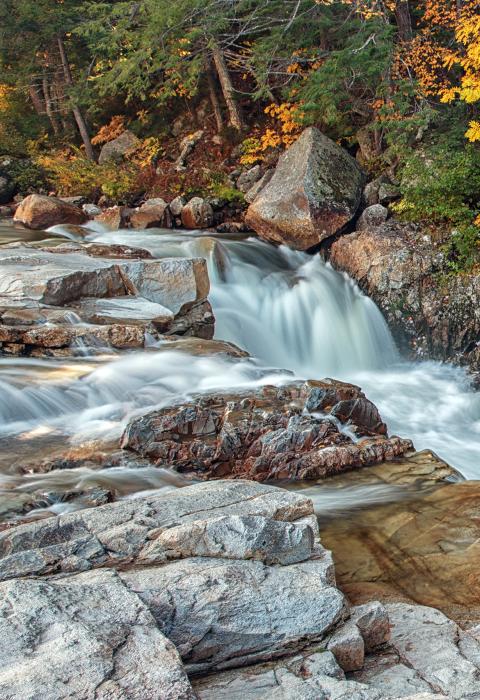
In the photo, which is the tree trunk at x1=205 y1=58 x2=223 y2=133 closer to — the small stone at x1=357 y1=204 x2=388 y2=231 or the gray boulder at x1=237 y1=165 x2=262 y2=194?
the gray boulder at x1=237 y1=165 x2=262 y2=194

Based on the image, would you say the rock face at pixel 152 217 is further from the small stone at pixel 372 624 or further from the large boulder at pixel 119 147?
the small stone at pixel 372 624

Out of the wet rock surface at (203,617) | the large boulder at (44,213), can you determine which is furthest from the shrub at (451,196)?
the wet rock surface at (203,617)

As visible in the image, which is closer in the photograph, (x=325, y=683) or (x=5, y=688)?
(x=5, y=688)

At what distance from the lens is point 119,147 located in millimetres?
19750

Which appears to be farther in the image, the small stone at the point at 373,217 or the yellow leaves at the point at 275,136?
the yellow leaves at the point at 275,136

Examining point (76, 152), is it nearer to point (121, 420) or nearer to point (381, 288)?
point (381, 288)

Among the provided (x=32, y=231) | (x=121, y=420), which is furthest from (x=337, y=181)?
(x=121, y=420)

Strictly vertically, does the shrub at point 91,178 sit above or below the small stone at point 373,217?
above

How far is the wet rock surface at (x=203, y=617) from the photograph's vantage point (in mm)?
2184

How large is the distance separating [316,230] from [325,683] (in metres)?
10.9

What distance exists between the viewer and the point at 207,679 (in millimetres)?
2607

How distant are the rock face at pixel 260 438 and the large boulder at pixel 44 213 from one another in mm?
9883

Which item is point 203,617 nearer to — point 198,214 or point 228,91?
point 198,214

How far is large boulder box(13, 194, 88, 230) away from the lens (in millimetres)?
14625
